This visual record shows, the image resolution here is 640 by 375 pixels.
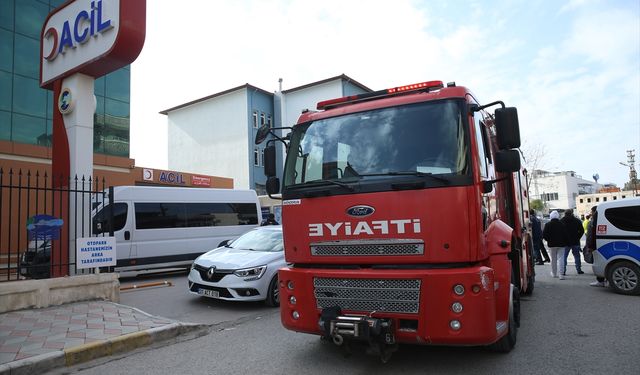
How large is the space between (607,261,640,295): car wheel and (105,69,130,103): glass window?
2271 centimetres

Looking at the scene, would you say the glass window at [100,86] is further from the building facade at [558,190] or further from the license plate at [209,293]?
the building facade at [558,190]

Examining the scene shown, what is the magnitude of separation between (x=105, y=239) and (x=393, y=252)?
244 inches

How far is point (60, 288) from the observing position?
7.70m

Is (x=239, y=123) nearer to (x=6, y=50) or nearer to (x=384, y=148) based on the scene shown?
(x=6, y=50)

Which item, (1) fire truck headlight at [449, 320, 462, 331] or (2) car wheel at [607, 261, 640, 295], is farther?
(2) car wheel at [607, 261, 640, 295]

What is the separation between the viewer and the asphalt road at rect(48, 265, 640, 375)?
15.2 ft

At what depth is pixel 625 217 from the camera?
28.9 feet

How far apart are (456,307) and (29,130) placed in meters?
21.6

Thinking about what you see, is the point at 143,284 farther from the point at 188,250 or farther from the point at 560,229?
the point at 560,229

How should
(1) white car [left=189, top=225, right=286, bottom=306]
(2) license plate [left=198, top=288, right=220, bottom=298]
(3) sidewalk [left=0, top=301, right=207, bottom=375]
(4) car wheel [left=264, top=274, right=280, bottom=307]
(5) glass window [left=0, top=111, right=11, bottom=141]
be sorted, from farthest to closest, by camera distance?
1. (5) glass window [left=0, top=111, right=11, bottom=141]
2. (4) car wheel [left=264, top=274, right=280, bottom=307]
3. (2) license plate [left=198, top=288, right=220, bottom=298]
4. (1) white car [left=189, top=225, right=286, bottom=306]
5. (3) sidewalk [left=0, top=301, right=207, bottom=375]

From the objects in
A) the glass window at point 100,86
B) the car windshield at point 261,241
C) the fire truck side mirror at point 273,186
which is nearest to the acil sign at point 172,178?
the glass window at point 100,86

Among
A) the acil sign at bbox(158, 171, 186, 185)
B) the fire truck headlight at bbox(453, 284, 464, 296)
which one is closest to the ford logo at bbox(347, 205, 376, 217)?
the fire truck headlight at bbox(453, 284, 464, 296)

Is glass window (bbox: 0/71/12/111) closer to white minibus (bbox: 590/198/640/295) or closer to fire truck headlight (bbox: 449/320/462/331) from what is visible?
fire truck headlight (bbox: 449/320/462/331)

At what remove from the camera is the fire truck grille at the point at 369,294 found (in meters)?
4.12
